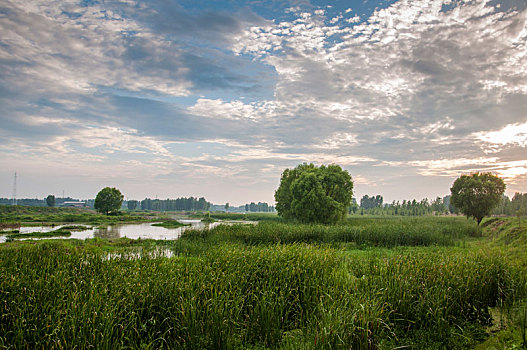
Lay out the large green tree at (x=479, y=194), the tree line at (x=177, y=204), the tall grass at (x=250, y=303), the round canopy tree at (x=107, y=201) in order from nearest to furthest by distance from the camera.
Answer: the tall grass at (x=250, y=303), the large green tree at (x=479, y=194), the round canopy tree at (x=107, y=201), the tree line at (x=177, y=204)

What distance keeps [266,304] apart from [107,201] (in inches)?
2558

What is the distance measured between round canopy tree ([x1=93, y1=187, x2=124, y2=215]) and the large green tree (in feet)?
200

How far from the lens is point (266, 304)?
6.82 meters

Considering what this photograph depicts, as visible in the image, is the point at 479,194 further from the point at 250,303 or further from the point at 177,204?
the point at 177,204

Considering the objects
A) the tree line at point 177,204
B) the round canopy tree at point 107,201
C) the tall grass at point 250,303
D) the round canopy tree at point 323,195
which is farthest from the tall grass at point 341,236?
the tree line at point 177,204

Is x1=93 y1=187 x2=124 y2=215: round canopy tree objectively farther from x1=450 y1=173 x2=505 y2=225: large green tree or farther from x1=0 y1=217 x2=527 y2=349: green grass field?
x1=450 y1=173 x2=505 y2=225: large green tree

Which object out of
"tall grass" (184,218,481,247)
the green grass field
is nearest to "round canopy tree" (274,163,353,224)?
"tall grass" (184,218,481,247)

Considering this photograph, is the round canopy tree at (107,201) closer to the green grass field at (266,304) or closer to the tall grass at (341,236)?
the tall grass at (341,236)

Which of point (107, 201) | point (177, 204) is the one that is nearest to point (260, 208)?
point (177, 204)

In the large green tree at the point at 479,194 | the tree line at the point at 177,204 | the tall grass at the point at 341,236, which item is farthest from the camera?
the tree line at the point at 177,204

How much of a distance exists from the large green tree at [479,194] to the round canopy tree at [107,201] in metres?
60.9

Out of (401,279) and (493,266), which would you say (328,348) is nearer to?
(401,279)

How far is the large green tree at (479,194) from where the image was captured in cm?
3294

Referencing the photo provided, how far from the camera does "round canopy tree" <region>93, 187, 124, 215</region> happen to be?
62781 mm
